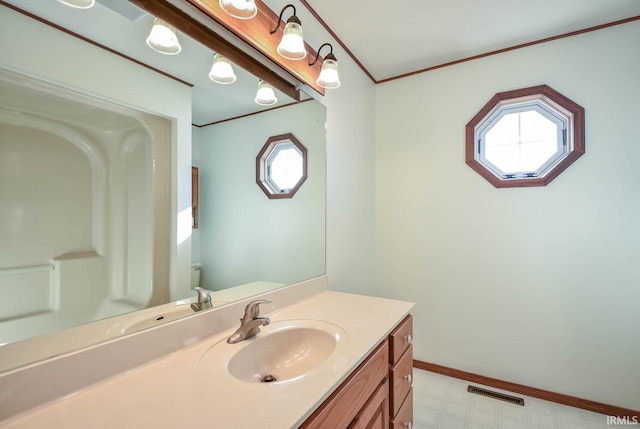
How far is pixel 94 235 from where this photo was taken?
744mm

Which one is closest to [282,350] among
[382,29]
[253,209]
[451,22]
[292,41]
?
[253,209]

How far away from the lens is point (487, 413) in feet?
5.50

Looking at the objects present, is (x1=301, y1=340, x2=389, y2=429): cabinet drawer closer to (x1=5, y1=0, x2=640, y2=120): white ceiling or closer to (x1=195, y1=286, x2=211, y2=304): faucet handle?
(x1=195, y1=286, x2=211, y2=304): faucet handle

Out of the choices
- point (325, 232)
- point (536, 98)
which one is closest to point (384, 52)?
point (536, 98)

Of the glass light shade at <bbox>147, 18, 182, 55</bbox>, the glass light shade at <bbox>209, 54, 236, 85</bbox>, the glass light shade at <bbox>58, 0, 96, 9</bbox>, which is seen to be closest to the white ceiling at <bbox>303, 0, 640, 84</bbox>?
the glass light shade at <bbox>209, 54, 236, 85</bbox>

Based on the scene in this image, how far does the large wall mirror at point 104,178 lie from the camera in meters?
0.62

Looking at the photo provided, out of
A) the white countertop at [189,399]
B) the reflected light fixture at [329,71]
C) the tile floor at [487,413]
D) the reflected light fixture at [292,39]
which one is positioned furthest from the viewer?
the tile floor at [487,413]

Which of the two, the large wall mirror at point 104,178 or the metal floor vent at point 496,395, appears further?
the metal floor vent at point 496,395

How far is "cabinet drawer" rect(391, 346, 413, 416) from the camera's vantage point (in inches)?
44.6

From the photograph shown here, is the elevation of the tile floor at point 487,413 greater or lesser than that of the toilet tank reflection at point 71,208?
lesser

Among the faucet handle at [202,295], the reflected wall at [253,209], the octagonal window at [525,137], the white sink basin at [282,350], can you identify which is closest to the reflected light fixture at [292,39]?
the reflected wall at [253,209]

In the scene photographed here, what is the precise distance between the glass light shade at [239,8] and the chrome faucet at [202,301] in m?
1.07

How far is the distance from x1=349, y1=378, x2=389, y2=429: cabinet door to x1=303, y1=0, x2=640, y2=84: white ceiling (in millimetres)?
1915

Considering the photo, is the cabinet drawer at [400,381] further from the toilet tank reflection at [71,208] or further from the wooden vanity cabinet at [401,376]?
the toilet tank reflection at [71,208]
